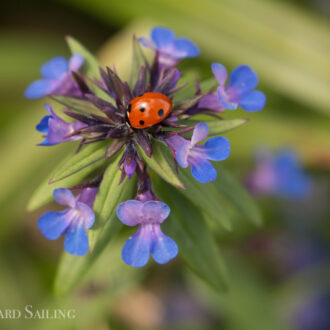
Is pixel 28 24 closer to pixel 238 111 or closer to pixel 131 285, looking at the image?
pixel 238 111

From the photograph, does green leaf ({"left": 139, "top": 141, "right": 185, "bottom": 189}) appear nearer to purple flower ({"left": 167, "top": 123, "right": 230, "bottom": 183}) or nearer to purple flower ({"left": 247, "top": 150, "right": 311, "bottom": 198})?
purple flower ({"left": 167, "top": 123, "right": 230, "bottom": 183})

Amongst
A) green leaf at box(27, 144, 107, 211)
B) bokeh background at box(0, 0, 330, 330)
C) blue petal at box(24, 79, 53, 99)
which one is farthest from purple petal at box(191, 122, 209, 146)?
bokeh background at box(0, 0, 330, 330)

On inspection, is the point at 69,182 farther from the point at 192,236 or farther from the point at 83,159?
the point at 192,236

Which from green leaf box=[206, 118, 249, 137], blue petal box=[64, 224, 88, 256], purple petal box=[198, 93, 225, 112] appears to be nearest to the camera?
blue petal box=[64, 224, 88, 256]

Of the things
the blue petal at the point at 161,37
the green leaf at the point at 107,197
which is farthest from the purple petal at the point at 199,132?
the blue petal at the point at 161,37

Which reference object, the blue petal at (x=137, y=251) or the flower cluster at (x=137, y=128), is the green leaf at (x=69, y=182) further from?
the blue petal at (x=137, y=251)

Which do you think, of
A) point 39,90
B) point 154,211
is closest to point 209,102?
point 154,211
